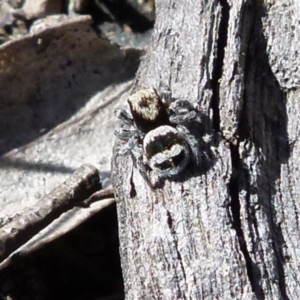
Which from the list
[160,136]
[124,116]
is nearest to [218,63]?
[160,136]

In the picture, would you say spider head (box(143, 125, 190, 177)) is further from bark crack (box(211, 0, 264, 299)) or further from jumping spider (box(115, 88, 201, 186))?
bark crack (box(211, 0, 264, 299))

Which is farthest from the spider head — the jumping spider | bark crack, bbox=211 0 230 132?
bark crack, bbox=211 0 230 132

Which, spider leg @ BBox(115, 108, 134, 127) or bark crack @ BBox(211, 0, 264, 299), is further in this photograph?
spider leg @ BBox(115, 108, 134, 127)

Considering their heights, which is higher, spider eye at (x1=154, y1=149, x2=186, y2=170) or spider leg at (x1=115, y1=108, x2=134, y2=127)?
spider leg at (x1=115, y1=108, x2=134, y2=127)

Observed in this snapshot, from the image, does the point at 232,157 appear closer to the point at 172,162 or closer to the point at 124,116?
the point at 172,162

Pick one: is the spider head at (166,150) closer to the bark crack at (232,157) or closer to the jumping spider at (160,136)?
the jumping spider at (160,136)
